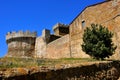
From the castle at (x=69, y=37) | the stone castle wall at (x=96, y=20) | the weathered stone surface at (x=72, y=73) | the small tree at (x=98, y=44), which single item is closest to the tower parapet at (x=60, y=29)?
the castle at (x=69, y=37)

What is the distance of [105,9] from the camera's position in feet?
91.1

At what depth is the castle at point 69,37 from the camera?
1049 inches

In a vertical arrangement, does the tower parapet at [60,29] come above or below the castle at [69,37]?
above

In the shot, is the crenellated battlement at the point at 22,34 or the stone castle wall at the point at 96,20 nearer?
the stone castle wall at the point at 96,20

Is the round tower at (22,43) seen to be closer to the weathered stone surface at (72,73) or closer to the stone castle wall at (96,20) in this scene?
the stone castle wall at (96,20)

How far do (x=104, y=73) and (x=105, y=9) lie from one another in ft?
42.0

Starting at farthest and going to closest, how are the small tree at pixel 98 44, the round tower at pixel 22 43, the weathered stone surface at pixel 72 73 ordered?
the round tower at pixel 22 43 → the small tree at pixel 98 44 → the weathered stone surface at pixel 72 73

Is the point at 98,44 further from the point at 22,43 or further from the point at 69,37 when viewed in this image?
the point at 22,43

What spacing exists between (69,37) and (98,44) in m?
13.8

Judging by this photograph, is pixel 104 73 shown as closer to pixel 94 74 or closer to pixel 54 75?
pixel 94 74

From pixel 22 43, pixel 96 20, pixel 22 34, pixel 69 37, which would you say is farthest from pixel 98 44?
pixel 22 34

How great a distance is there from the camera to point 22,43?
136 feet

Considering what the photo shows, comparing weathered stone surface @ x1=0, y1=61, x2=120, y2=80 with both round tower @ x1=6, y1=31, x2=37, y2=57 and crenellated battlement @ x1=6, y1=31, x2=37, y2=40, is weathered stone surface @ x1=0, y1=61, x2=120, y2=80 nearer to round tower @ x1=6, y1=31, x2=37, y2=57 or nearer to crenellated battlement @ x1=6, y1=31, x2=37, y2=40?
round tower @ x1=6, y1=31, x2=37, y2=57

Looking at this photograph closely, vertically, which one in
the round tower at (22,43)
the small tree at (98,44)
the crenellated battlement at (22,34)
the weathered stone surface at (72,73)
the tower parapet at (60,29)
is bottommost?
the weathered stone surface at (72,73)
